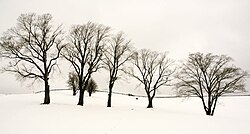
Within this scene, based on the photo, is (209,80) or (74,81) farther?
(74,81)

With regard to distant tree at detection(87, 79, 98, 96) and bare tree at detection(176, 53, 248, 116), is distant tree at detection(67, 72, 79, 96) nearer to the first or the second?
distant tree at detection(87, 79, 98, 96)

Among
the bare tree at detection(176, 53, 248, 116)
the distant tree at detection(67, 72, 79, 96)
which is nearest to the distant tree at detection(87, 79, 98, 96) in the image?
the distant tree at detection(67, 72, 79, 96)

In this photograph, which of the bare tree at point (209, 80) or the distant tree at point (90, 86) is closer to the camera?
the bare tree at point (209, 80)

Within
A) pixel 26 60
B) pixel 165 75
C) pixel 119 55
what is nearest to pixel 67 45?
pixel 26 60

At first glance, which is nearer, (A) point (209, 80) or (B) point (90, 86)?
(A) point (209, 80)

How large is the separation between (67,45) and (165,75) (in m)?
16.6

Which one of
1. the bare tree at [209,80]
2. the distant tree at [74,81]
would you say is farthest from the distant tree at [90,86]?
the bare tree at [209,80]

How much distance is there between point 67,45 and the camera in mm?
26500

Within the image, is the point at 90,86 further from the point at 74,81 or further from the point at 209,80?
the point at 209,80

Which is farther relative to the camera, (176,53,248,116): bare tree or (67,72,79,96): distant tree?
(67,72,79,96): distant tree

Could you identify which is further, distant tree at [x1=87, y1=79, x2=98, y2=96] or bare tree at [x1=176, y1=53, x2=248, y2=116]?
distant tree at [x1=87, y1=79, x2=98, y2=96]

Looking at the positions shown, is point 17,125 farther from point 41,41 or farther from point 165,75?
point 165,75

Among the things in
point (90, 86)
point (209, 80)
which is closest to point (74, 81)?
point (90, 86)

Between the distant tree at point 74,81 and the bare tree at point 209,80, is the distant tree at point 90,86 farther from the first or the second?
the bare tree at point 209,80
